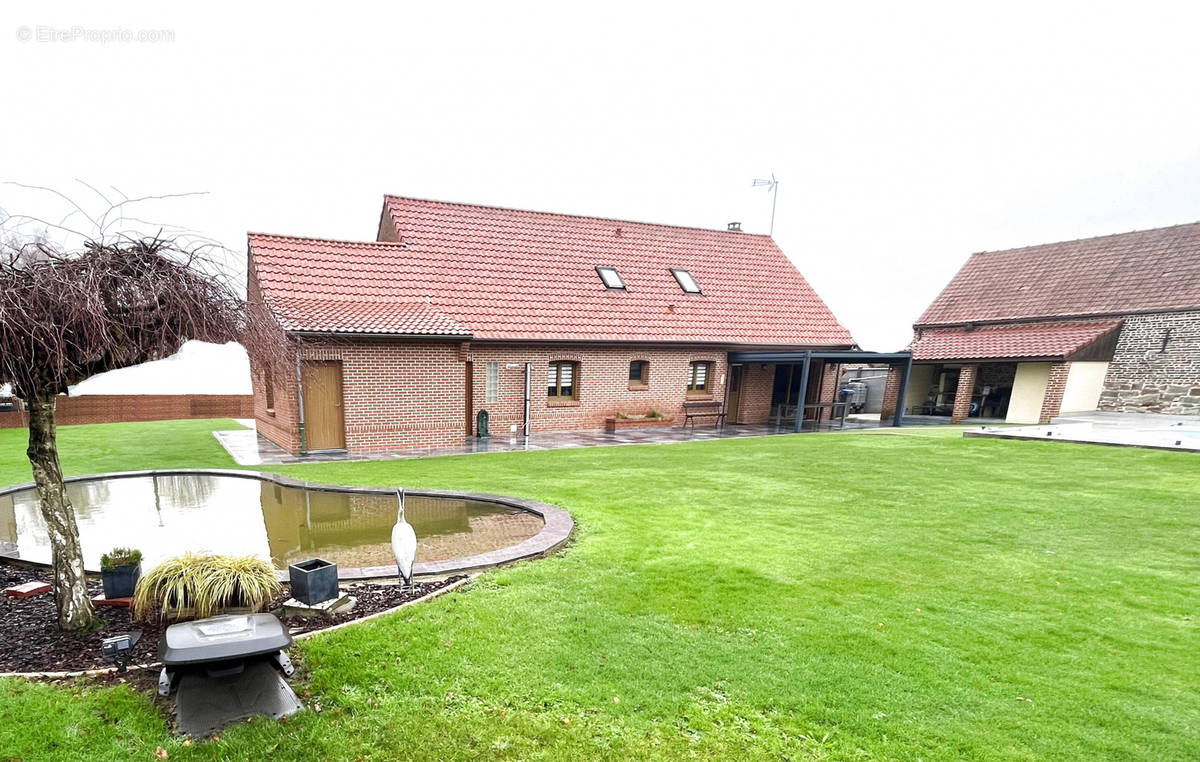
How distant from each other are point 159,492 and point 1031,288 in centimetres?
3073

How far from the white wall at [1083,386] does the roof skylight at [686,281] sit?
14505 millimetres

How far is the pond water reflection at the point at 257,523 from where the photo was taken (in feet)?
18.6

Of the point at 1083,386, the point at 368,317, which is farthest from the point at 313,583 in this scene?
the point at 1083,386

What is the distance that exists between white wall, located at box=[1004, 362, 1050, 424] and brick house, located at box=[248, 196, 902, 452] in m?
5.97

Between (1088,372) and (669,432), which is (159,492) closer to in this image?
(669,432)

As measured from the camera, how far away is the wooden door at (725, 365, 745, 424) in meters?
17.9

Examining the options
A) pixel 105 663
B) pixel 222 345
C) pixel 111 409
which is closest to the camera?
pixel 105 663

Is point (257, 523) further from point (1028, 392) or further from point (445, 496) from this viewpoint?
point (1028, 392)

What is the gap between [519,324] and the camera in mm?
14375

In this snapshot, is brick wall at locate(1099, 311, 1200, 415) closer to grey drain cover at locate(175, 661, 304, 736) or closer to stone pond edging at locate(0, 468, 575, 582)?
stone pond edging at locate(0, 468, 575, 582)

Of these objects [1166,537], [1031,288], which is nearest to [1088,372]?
[1031,288]

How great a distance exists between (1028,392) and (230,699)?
2244 centimetres

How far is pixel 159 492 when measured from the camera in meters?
8.05

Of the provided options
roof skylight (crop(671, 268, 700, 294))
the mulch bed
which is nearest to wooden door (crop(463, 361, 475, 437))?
roof skylight (crop(671, 268, 700, 294))
